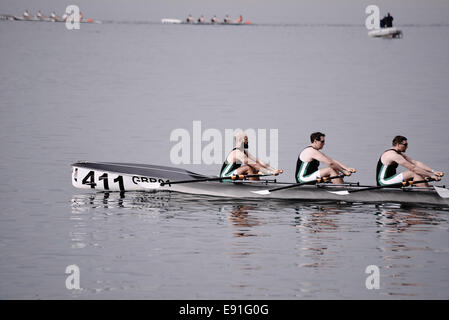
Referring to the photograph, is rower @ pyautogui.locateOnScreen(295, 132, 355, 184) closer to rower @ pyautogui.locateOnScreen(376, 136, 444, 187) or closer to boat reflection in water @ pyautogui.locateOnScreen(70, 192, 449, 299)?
boat reflection in water @ pyautogui.locateOnScreen(70, 192, 449, 299)

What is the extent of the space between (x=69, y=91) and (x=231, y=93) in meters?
13.6

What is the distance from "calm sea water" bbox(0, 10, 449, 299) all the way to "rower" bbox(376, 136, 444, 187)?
836 mm

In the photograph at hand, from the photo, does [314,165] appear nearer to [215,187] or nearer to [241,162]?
[241,162]

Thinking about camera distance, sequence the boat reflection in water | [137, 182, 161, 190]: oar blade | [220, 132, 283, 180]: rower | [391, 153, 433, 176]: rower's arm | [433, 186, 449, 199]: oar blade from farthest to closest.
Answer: [137, 182, 161, 190]: oar blade < [220, 132, 283, 180]: rower < [391, 153, 433, 176]: rower's arm < [433, 186, 449, 199]: oar blade < the boat reflection in water

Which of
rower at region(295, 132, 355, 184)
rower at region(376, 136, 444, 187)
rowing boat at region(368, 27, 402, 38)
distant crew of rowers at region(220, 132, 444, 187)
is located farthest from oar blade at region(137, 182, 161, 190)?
rowing boat at region(368, 27, 402, 38)

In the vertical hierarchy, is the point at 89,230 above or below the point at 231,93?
below

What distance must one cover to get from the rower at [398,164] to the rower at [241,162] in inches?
126

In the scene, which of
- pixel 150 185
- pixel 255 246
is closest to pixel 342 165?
pixel 255 246

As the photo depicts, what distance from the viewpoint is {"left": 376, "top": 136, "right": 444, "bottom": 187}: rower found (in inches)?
1082

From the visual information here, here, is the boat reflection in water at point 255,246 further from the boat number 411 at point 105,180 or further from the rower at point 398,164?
the rower at point 398,164

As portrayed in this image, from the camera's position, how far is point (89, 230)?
25.5 meters
